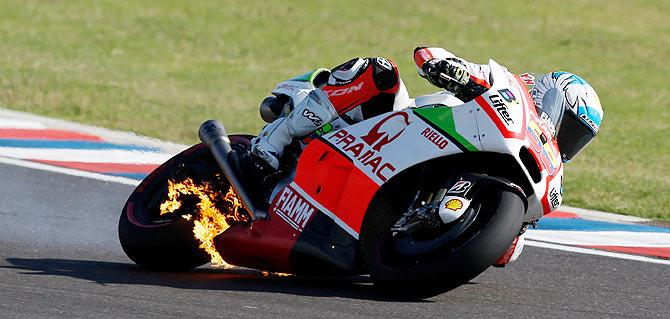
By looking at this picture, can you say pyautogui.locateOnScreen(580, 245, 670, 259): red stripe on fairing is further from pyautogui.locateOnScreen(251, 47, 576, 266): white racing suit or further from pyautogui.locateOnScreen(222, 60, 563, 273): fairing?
pyautogui.locateOnScreen(222, 60, 563, 273): fairing

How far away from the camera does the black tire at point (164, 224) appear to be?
6.53 metres

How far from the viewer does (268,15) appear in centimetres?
1791

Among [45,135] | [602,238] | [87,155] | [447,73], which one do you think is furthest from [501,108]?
[45,135]

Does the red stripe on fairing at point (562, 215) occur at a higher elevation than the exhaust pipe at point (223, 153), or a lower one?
lower

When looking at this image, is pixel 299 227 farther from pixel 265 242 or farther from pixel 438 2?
pixel 438 2

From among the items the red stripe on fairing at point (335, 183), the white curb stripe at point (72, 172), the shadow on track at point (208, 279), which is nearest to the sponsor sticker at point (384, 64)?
the red stripe on fairing at point (335, 183)

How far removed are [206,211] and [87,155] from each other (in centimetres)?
348

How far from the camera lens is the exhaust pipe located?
6242 millimetres

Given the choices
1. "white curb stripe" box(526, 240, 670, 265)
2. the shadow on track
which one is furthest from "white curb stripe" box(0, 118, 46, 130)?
"white curb stripe" box(526, 240, 670, 265)

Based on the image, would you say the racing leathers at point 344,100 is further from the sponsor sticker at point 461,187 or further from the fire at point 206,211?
the sponsor sticker at point 461,187

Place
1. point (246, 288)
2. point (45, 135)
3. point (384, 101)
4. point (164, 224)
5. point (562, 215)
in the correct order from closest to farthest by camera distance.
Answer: point (246, 288) < point (384, 101) < point (164, 224) < point (562, 215) < point (45, 135)

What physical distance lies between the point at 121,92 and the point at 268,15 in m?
5.29

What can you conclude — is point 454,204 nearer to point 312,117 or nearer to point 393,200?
point 393,200

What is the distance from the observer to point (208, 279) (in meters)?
6.33
